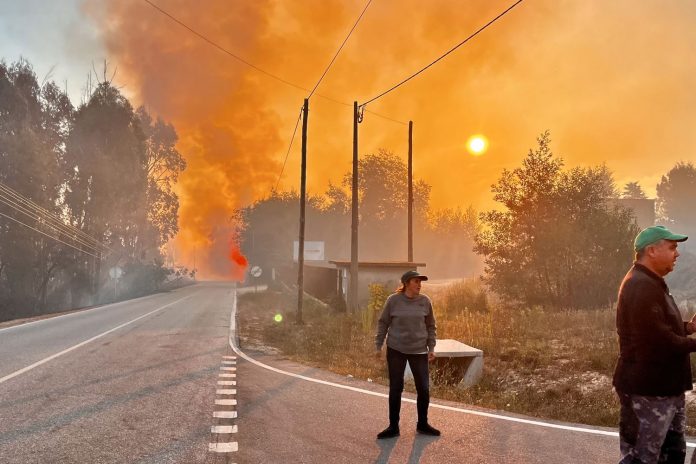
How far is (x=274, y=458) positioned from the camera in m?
5.21

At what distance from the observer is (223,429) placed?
20.3 feet

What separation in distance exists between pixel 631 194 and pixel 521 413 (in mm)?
128056

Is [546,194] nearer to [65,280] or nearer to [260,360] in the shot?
[260,360]

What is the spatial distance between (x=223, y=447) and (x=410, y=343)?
2385 mm

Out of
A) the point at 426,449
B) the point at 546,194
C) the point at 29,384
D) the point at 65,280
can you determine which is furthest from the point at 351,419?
the point at 65,280

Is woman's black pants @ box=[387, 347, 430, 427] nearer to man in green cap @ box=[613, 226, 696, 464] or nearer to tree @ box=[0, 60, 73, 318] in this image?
man in green cap @ box=[613, 226, 696, 464]

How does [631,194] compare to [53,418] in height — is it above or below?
above

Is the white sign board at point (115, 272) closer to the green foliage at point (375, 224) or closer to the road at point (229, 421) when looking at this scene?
the green foliage at point (375, 224)

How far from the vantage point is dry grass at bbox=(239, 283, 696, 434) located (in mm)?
8320

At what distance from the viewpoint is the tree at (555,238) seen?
67.9 ft

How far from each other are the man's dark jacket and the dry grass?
397 centimetres

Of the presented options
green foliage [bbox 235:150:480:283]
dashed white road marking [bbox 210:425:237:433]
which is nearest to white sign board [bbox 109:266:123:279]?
green foliage [bbox 235:150:480:283]

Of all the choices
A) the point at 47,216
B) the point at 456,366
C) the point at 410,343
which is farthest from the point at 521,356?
the point at 47,216

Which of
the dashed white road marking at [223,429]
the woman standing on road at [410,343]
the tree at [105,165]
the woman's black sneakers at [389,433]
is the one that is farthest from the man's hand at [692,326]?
the tree at [105,165]
